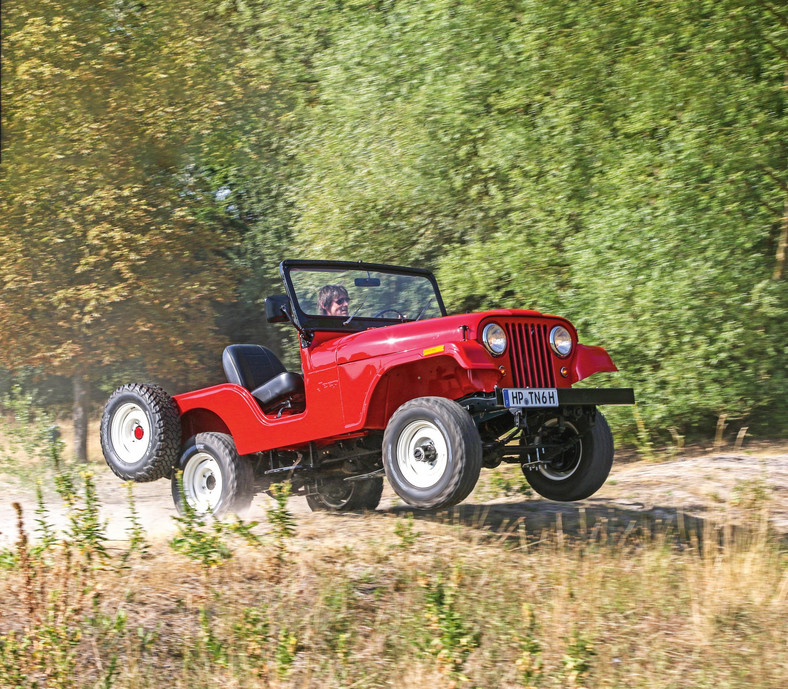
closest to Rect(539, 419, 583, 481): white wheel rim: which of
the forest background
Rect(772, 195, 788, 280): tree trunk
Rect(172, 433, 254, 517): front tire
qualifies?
Rect(172, 433, 254, 517): front tire

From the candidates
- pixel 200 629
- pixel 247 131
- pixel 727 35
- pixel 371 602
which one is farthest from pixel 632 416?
pixel 247 131

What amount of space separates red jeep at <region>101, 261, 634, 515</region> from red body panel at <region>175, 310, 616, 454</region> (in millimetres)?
10

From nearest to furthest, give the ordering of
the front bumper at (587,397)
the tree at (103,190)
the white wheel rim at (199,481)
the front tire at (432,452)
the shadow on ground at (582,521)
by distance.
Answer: the front tire at (432,452)
the front bumper at (587,397)
the shadow on ground at (582,521)
the white wheel rim at (199,481)
the tree at (103,190)

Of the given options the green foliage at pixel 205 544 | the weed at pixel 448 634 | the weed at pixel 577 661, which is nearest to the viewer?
the weed at pixel 577 661

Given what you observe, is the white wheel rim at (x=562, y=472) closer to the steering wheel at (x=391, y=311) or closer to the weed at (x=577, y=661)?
the steering wheel at (x=391, y=311)

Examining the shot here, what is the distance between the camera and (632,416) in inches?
448

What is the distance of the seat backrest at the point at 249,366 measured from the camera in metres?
7.61

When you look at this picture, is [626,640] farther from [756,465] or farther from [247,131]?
[247,131]

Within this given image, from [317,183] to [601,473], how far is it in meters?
9.26

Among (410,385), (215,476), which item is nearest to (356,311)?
(410,385)

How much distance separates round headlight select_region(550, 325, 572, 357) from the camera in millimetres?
6523

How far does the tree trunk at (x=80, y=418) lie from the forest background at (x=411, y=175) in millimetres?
49

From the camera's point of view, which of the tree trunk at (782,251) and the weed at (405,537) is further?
the tree trunk at (782,251)

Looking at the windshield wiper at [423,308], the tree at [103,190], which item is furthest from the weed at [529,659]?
the tree at [103,190]
